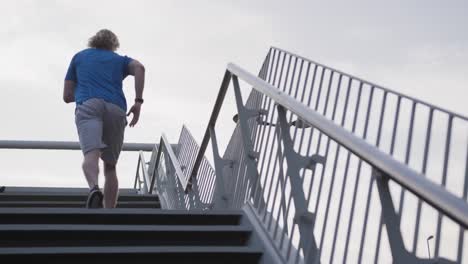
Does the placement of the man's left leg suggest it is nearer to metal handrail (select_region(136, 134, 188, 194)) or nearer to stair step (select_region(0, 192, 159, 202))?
metal handrail (select_region(136, 134, 188, 194))

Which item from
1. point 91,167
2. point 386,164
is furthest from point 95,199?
point 386,164

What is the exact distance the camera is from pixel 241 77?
15.5ft

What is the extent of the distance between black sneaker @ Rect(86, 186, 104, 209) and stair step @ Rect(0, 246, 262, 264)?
1.19m

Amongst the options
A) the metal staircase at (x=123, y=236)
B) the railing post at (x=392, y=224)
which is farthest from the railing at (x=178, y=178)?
the railing post at (x=392, y=224)

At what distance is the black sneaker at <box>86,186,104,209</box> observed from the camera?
463 cm

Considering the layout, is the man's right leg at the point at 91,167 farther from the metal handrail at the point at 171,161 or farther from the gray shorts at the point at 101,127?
the metal handrail at the point at 171,161

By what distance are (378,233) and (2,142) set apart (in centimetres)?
944

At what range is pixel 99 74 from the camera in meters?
5.08

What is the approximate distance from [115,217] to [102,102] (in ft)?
4.12

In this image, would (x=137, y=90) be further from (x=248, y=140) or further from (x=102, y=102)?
(x=248, y=140)

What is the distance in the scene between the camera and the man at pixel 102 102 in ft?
16.0

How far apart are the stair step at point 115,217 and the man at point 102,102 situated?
766 mm

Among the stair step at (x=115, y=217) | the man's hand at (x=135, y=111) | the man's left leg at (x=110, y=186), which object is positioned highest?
the man's hand at (x=135, y=111)

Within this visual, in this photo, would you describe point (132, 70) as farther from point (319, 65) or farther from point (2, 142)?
point (2, 142)
